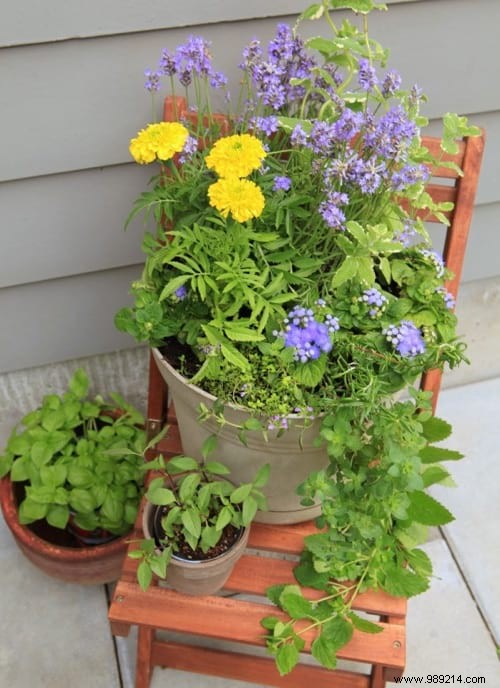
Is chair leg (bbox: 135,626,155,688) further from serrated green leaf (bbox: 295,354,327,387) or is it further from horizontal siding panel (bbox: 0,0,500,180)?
horizontal siding panel (bbox: 0,0,500,180)

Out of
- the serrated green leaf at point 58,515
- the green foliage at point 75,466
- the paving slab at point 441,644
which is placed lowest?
the paving slab at point 441,644

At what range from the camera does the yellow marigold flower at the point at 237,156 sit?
105 cm

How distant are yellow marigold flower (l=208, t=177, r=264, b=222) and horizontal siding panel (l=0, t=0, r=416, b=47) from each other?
0.42 meters

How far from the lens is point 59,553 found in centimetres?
151

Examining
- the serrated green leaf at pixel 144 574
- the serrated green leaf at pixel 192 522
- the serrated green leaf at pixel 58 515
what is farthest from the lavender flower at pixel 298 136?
the serrated green leaf at pixel 58 515

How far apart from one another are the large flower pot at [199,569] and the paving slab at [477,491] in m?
0.76

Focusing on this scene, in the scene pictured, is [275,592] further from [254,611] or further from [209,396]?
[209,396]

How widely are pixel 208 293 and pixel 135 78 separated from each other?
0.46 metres

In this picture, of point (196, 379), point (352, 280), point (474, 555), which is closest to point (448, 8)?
point (352, 280)

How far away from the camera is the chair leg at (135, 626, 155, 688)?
143 centimetres

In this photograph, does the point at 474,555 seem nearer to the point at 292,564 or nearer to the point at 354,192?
the point at 292,564

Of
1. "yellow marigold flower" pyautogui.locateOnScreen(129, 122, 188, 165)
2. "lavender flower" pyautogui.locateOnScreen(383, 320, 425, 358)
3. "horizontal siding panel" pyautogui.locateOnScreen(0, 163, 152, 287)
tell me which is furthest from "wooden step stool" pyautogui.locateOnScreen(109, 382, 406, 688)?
"yellow marigold flower" pyautogui.locateOnScreen(129, 122, 188, 165)

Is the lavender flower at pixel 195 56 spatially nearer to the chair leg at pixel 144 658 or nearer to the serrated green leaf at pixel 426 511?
the serrated green leaf at pixel 426 511

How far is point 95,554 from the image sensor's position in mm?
1530
